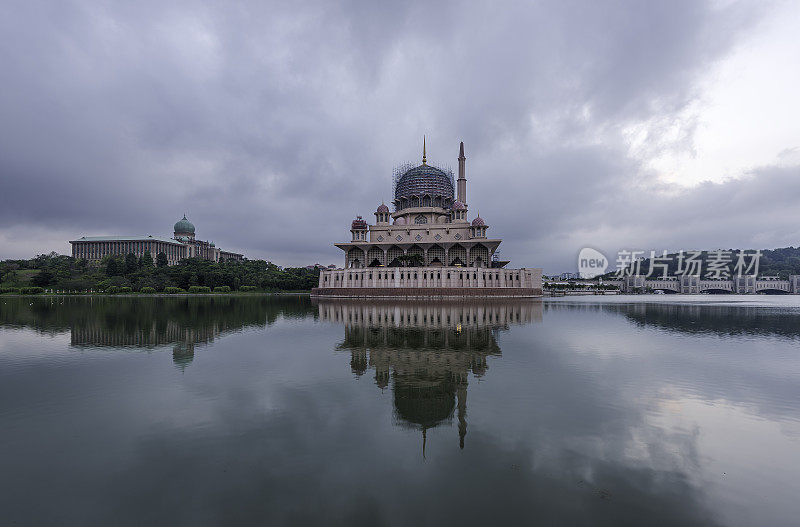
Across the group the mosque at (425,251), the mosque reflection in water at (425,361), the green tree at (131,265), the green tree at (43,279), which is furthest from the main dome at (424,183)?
the green tree at (43,279)

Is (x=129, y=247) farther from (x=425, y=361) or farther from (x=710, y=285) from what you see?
(x=710, y=285)

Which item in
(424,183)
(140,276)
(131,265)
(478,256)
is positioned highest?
(424,183)

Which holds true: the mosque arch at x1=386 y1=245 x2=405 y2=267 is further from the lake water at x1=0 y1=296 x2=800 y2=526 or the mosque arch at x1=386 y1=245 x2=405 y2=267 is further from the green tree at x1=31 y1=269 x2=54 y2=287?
the green tree at x1=31 y1=269 x2=54 y2=287

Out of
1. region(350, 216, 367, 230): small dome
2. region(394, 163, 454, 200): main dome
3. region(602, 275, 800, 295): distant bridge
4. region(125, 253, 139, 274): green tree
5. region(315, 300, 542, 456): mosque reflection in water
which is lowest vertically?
region(315, 300, 542, 456): mosque reflection in water

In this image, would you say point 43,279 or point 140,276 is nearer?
point 43,279

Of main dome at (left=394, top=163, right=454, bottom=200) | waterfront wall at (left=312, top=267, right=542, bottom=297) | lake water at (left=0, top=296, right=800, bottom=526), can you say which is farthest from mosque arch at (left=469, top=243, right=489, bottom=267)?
lake water at (left=0, top=296, right=800, bottom=526)

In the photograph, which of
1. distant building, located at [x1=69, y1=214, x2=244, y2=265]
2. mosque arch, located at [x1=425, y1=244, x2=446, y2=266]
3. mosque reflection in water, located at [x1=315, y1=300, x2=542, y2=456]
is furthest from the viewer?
distant building, located at [x1=69, y1=214, x2=244, y2=265]

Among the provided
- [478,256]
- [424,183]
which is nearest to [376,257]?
[424,183]

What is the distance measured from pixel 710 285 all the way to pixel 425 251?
126970 millimetres

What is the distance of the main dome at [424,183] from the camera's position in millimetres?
72000

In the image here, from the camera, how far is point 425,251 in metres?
64.6

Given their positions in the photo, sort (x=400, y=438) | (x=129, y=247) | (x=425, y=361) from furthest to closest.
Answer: (x=129, y=247)
(x=425, y=361)
(x=400, y=438)

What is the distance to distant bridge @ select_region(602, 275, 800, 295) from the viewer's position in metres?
124

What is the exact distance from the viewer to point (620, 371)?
475 inches
